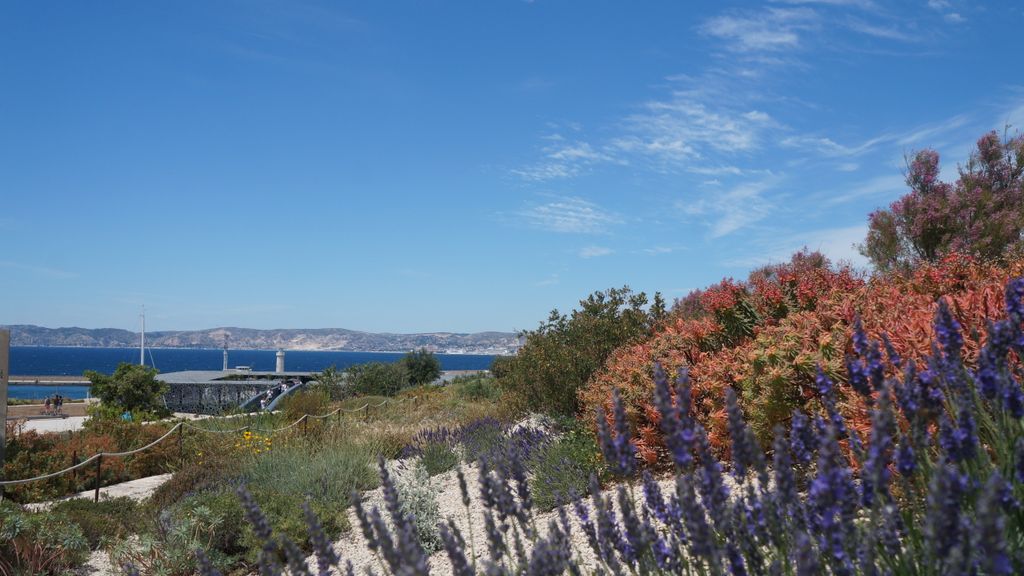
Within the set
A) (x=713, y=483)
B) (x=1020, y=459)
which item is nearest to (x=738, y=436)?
(x=713, y=483)

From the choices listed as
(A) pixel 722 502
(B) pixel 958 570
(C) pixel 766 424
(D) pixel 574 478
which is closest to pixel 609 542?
(A) pixel 722 502

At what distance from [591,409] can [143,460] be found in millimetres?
8456

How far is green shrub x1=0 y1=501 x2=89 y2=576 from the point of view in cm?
604

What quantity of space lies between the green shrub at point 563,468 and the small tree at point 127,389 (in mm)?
18334

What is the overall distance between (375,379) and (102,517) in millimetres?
20636

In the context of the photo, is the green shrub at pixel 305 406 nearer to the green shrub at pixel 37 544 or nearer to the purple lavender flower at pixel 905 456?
the green shrub at pixel 37 544

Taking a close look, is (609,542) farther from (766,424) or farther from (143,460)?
(143,460)

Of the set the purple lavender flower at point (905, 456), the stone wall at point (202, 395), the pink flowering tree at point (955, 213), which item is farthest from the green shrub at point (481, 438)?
the stone wall at point (202, 395)

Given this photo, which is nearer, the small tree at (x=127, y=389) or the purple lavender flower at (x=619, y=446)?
the purple lavender flower at (x=619, y=446)

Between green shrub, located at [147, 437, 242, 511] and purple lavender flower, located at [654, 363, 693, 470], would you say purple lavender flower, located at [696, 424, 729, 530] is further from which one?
green shrub, located at [147, 437, 242, 511]

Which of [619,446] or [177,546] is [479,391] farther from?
[619,446]

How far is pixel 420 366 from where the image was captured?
32656mm

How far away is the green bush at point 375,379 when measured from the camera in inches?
1092

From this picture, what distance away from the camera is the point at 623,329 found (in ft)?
36.8
